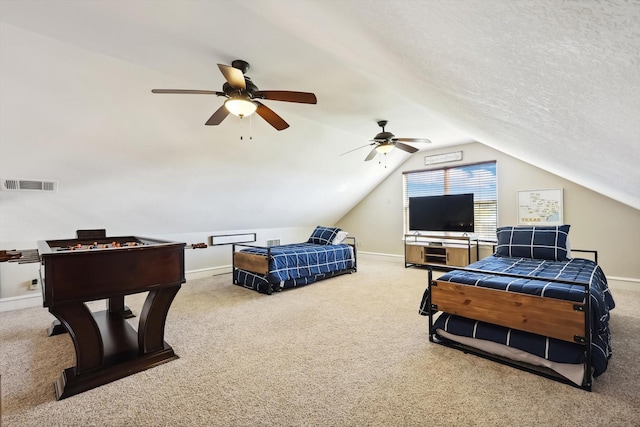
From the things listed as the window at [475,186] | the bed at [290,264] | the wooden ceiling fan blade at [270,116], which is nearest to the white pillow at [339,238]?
the bed at [290,264]

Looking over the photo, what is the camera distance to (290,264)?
4.48 m

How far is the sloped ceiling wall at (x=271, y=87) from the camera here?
0.86m

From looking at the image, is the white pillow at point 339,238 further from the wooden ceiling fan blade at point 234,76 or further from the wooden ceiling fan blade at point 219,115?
the wooden ceiling fan blade at point 234,76

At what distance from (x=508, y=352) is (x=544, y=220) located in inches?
143

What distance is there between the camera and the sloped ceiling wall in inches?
33.9

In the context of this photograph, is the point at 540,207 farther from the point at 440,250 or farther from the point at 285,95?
the point at 285,95

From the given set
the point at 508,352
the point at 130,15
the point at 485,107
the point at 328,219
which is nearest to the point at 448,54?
the point at 485,107

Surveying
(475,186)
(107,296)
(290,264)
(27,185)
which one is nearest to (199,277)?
(290,264)

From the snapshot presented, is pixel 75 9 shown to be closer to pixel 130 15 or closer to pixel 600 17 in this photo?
pixel 130 15

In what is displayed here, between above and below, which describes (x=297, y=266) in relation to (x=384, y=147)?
below

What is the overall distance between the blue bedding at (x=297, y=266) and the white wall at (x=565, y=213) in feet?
6.19

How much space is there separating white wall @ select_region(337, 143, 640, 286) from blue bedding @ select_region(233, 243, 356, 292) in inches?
74.3

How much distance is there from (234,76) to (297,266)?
3.02m

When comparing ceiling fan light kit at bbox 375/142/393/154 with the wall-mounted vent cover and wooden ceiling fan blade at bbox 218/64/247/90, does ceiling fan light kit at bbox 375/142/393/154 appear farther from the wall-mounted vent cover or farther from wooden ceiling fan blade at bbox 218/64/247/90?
the wall-mounted vent cover
